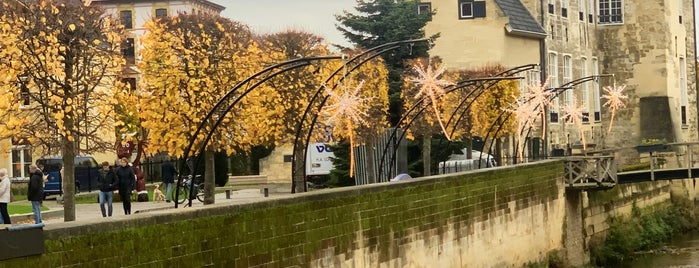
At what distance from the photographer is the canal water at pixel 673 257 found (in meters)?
39.0

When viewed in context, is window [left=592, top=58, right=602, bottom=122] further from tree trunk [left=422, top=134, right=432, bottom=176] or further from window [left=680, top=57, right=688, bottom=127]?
tree trunk [left=422, top=134, right=432, bottom=176]

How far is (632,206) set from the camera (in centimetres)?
4609

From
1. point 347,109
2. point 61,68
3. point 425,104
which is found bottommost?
point 347,109

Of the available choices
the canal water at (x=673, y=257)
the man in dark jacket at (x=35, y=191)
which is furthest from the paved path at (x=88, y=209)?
the canal water at (x=673, y=257)

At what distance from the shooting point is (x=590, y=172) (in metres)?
37.9

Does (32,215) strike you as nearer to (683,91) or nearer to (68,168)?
A: (68,168)

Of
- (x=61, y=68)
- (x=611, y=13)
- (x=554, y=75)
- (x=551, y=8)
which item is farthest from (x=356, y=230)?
(x=611, y=13)

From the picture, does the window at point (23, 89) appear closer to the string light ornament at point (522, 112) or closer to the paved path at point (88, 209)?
the paved path at point (88, 209)

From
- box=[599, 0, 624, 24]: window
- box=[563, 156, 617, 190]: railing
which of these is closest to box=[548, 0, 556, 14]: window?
box=[599, 0, 624, 24]: window

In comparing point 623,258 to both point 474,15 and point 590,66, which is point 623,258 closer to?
point 474,15

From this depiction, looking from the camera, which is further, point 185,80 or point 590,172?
point 590,172

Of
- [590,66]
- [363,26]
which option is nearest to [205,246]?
[363,26]

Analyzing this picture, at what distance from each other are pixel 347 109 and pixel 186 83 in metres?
4.37

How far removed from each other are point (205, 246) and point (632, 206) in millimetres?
30984
